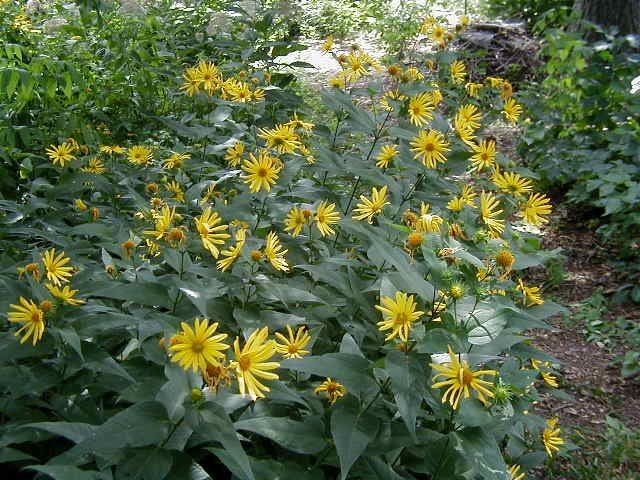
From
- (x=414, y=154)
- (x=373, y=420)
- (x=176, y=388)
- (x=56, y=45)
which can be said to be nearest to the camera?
(x=176, y=388)

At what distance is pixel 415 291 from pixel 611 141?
3.33m

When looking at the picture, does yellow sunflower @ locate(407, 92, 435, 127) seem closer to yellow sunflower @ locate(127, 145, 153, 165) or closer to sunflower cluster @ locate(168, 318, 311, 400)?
yellow sunflower @ locate(127, 145, 153, 165)

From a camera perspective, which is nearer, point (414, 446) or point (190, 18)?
point (414, 446)

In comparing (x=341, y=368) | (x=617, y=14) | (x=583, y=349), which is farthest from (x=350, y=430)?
(x=617, y=14)

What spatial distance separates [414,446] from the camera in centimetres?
142

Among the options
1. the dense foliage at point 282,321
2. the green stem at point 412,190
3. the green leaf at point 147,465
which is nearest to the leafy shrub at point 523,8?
the green stem at point 412,190

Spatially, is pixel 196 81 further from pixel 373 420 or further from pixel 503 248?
pixel 373 420

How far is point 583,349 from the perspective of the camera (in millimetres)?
3342

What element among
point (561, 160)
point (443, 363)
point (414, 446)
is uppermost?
point (443, 363)

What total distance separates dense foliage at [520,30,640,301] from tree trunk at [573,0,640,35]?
1080mm

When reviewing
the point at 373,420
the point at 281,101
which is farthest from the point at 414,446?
the point at 281,101

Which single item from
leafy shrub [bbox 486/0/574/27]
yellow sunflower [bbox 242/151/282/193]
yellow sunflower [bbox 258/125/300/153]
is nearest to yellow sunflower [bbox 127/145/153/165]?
yellow sunflower [bbox 258/125/300/153]

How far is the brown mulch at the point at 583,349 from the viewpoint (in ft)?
9.55

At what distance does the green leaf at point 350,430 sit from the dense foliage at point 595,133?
9.24 ft
